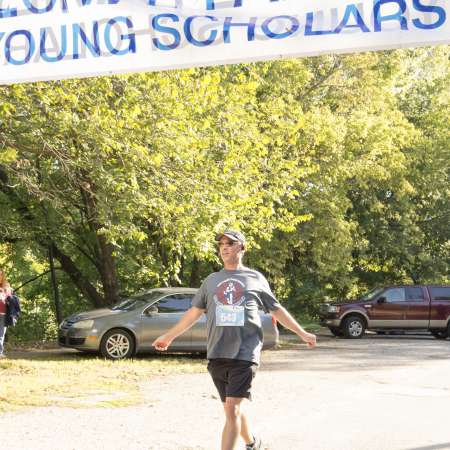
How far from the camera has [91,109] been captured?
13508 millimetres

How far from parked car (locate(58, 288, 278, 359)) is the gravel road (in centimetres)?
280

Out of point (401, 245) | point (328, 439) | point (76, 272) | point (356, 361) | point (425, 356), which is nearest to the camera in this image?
point (328, 439)

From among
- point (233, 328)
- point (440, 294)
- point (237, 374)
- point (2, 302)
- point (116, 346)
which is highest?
point (2, 302)

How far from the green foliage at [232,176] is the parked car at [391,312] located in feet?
5.12

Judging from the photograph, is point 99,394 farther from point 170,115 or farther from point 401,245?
point 401,245

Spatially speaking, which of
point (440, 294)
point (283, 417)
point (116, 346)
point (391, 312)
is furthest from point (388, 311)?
point (283, 417)

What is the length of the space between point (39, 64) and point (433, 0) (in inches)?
103

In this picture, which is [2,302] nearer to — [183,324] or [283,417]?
[283,417]

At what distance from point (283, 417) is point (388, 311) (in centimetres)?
1839

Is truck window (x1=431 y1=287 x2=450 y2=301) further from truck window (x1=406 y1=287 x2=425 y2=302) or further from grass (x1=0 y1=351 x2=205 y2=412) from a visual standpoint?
grass (x1=0 y1=351 x2=205 y2=412)

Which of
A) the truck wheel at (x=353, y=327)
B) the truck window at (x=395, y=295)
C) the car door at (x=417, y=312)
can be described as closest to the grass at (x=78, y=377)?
the truck wheel at (x=353, y=327)

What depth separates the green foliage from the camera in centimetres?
1390

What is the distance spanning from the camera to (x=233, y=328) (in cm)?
610

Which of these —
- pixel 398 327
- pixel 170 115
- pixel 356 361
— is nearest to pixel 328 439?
pixel 170 115
